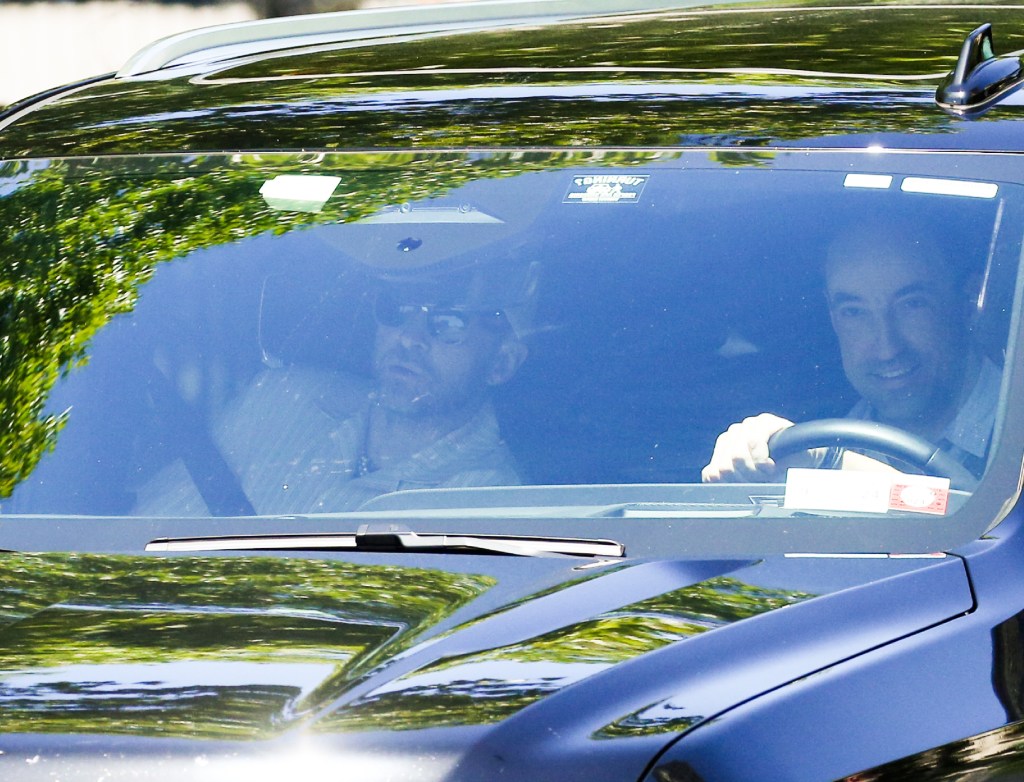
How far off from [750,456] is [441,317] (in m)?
0.65

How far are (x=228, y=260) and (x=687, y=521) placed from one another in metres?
1.05

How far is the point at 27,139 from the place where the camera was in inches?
124

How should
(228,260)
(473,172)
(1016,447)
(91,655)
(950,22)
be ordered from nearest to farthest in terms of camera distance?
(91,655) < (1016,447) < (473,172) < (228,260) < (950,22)

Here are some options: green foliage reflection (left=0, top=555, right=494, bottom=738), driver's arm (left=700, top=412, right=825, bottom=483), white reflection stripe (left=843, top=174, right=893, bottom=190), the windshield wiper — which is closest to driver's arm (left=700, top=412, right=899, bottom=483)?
driver's arm (left=700, top=412, right=825, bottom=483)

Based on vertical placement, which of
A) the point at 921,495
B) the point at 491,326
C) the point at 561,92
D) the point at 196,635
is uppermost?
the point at 561,92

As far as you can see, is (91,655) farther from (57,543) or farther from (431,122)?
(431,122)

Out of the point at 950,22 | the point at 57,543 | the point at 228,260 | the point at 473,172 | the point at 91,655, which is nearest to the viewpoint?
the point at 91,655

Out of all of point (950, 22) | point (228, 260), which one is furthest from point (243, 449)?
point (950, 22)

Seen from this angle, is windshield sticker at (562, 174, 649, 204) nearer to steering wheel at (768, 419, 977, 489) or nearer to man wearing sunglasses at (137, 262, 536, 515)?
man wearing sunglasses at (137, 262, 536, 515)

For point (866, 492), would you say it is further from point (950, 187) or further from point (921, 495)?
point (950, 187)

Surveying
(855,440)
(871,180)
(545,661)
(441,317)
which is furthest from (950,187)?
(545,661)

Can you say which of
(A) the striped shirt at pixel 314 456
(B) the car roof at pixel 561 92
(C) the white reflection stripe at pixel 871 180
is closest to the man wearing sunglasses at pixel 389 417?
(A) the striped shirt at pixel 314 456

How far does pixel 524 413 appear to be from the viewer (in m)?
2.71

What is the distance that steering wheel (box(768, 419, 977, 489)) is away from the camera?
102 inches
